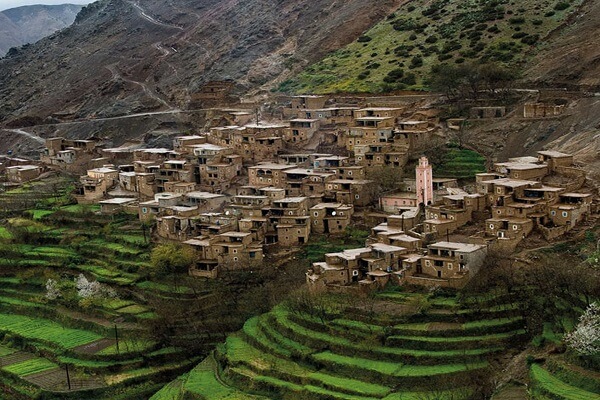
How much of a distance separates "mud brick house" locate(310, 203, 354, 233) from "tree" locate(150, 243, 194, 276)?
223 inches

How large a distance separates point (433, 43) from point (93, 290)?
27110 mm

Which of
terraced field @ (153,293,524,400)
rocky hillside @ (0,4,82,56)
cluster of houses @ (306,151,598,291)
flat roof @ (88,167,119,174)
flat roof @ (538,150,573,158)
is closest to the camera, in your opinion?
terraced field @ (153,293,524,400)

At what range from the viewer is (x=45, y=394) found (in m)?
33.6

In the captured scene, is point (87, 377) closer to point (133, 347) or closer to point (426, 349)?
point (133, 347)

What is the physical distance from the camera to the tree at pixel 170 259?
38250 millimetres

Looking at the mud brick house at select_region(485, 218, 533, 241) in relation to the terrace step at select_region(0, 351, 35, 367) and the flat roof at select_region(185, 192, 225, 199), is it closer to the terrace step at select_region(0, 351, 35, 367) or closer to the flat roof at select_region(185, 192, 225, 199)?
the flat roof at select_region(185, 192, 225, 199)

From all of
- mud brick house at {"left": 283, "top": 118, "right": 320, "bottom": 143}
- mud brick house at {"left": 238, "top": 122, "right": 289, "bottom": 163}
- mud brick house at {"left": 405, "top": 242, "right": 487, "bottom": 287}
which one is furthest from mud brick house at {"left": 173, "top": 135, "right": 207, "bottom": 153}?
mud brick house at {"left": 405, "top": 242, "right": 487, "bottom": 287}

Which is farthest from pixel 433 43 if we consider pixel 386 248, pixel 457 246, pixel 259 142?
pixel 457 246

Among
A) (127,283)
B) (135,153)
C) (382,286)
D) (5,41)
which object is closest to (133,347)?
(127,283)

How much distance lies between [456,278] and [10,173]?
109 ft

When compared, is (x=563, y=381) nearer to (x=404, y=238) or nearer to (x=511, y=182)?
(x=404, y=238)

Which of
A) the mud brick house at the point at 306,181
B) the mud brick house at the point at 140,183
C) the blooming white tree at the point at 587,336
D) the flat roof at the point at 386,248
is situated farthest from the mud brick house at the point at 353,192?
the blooming white tree at the point at 587,336

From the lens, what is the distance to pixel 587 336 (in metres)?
26.0

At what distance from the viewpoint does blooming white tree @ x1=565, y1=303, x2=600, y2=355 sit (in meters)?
26.0
